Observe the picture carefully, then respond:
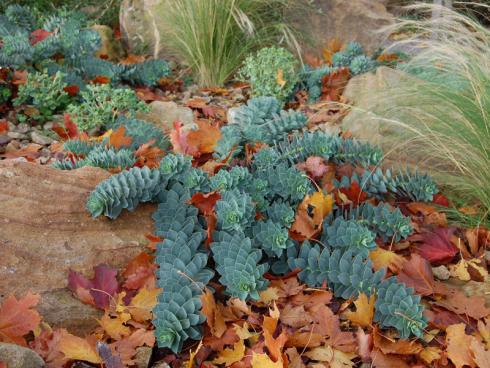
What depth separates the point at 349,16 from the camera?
448 centimetres

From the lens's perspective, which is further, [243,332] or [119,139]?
[119,139]

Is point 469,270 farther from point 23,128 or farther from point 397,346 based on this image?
point 23,128

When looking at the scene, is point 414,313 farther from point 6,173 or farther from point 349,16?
point 349,16

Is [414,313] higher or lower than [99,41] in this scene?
lower

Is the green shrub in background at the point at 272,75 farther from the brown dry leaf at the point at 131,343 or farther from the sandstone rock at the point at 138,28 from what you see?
the brown dry leaf at the point at 131,343

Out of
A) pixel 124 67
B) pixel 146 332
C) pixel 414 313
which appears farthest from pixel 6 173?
pixel 124 67

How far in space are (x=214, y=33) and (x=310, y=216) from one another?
2.27 metres

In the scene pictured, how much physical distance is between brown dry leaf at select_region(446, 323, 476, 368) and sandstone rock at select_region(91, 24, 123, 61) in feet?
10.5

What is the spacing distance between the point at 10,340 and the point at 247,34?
3025 mm

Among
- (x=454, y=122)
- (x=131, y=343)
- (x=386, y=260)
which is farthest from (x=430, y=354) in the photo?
(x=454, y=122)

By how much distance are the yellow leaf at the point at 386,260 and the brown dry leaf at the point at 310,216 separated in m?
0.20

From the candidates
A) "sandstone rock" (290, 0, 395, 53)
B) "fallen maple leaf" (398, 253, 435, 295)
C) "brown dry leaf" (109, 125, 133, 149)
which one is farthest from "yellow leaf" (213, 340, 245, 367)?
"sandstone rock" (290, 0, 395, 53)

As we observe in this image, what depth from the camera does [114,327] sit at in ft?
4.99

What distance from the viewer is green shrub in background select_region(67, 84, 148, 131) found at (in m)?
2.71
